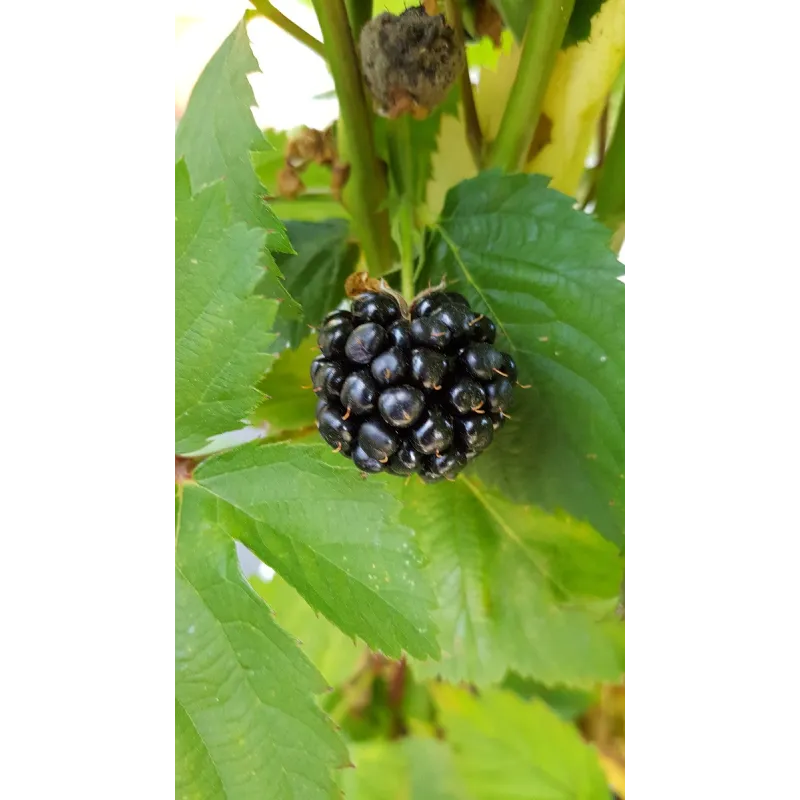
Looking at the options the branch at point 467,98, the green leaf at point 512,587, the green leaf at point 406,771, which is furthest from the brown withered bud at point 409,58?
the green leaf at point 406,771

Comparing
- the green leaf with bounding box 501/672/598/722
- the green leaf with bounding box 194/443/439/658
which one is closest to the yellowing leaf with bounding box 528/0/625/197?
the green leaf with bounding box 194/443/439/658

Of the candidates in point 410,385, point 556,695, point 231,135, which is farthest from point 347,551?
point 556,695

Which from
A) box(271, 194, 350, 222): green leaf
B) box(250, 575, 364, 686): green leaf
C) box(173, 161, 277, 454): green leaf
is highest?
box(271, 194, 350, 222): green leaf

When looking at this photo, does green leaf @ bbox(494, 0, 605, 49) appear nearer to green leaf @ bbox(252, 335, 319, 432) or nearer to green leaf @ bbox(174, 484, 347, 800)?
green leaf @ bbox(252, 335, 319, 432)

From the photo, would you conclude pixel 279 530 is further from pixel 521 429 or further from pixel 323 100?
pixel 323 100

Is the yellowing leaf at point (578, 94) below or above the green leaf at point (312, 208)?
above

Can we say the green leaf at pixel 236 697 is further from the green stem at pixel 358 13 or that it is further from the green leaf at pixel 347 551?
the green stem at pixel 358 13

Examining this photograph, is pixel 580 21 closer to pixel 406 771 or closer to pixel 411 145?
pixel 411 145

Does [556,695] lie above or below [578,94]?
below
